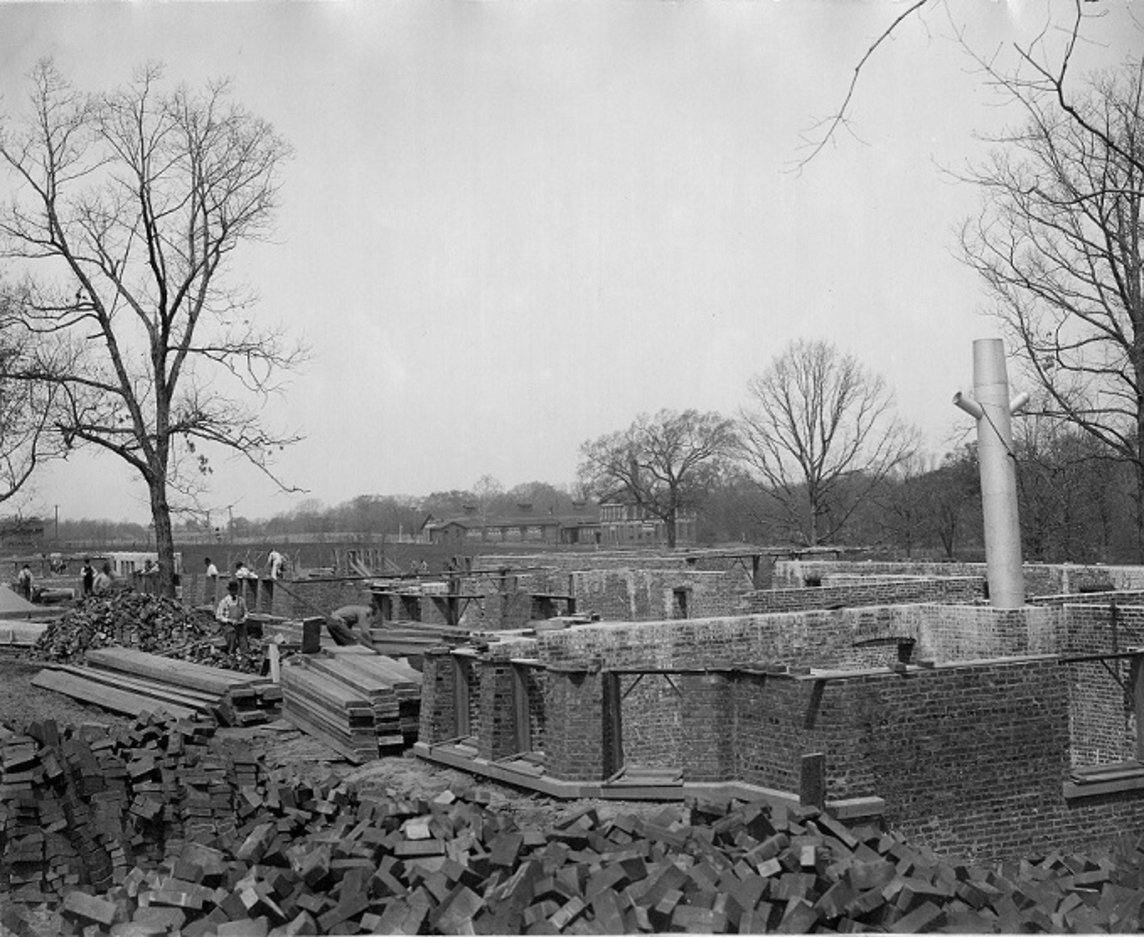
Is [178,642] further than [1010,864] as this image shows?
Yes

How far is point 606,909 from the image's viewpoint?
5.61 meters

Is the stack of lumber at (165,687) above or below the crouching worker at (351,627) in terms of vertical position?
below

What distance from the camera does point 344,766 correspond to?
1247 cm

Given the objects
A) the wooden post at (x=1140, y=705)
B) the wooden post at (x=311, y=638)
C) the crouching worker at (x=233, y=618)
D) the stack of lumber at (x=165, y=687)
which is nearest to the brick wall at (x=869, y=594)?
the wooden post at (x=1140, y=705)

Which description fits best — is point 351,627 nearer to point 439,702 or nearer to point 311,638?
point 311,638

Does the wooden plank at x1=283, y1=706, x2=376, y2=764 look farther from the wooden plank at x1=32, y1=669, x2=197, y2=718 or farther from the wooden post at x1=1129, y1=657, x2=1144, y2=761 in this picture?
the wooden post at x1=1129, y1=657, x2=1144, y2=761

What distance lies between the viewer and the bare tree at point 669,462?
2653 inches

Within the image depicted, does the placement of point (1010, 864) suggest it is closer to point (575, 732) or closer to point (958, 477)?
point (575, 732)

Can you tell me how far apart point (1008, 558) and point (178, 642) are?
1344cm

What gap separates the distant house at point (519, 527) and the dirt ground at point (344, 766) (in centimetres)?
8105

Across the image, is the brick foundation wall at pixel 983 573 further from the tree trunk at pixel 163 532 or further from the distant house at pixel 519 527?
the distant house at pixel 519 527

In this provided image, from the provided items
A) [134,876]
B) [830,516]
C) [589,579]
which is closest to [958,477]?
[830,516]

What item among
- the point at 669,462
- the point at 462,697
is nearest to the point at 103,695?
the point at 462,697

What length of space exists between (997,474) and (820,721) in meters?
7.46
